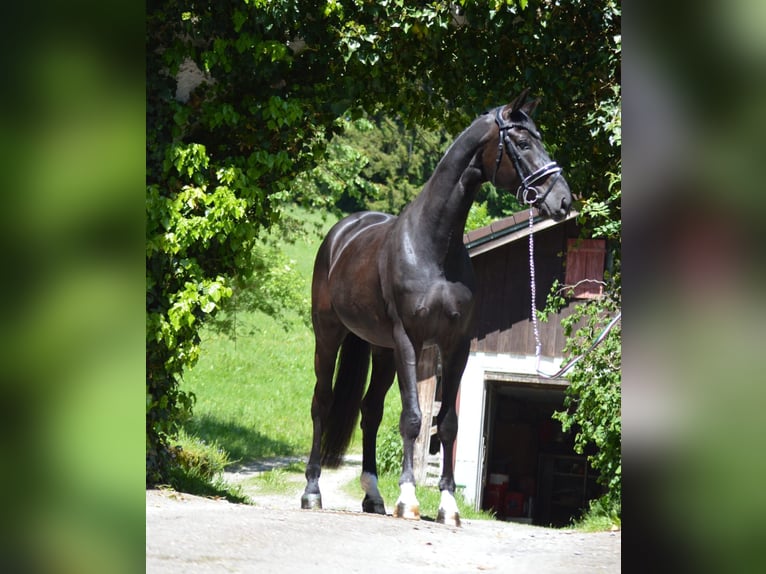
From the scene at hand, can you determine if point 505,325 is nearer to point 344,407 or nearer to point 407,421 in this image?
point 344,407

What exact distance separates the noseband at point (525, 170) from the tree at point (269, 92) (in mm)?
1861

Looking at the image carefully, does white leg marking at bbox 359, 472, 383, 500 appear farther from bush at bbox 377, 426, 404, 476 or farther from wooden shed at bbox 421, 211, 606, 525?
bush at bbox 377, 426, 404, 476

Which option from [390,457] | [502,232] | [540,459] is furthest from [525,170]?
[540,459]

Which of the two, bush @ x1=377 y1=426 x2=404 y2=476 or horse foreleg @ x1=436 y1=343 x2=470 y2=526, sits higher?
horse foreleg @ x1=436 y1=343 x2=470 y2=526

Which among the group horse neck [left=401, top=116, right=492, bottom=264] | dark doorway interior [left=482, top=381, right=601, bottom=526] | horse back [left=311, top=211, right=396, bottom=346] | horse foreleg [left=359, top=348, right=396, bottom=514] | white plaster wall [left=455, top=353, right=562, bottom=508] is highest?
horse neck [left=401, top=116, right=492, bottom=264]

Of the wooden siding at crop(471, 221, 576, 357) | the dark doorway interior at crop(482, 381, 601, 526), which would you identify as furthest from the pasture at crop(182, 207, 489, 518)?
the wooden siding at crop(471, 221, 576, 357)

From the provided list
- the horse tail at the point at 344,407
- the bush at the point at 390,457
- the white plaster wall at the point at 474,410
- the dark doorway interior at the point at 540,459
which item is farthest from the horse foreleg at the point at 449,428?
the dark doorway interior at the point at 540,459

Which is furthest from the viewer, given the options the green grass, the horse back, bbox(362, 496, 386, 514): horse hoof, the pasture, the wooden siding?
the green grass

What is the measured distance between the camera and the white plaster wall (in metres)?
11.6

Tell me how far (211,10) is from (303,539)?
3.85 metres

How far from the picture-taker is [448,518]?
458 centimetres

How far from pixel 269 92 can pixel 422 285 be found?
2474 millimetres

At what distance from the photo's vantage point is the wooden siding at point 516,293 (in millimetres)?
11305
